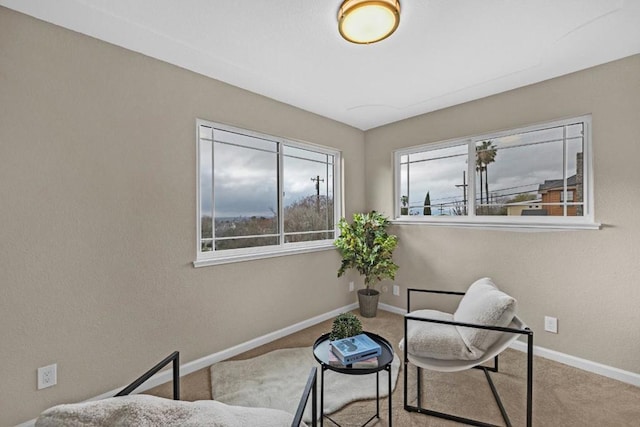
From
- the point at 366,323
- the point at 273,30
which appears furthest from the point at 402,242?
the point at 273,30

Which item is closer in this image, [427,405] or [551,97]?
[427,405]

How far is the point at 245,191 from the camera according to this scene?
Answer: 294 cm

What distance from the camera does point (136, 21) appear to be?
1.86 m

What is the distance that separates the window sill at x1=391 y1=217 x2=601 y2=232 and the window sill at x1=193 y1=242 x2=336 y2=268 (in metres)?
1.08

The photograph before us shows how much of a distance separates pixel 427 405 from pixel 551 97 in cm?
274

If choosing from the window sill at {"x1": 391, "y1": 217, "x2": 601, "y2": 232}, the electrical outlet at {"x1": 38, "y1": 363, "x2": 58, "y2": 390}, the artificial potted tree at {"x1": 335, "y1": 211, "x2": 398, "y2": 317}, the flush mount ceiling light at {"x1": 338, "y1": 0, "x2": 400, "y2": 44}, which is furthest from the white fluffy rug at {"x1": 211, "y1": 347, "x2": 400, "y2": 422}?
the flush mount ceiling light at {"x1": 338, "y1": 0, "x2": 400, "y2": 44}

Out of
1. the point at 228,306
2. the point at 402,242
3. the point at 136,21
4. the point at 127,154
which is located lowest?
the point at 228,306

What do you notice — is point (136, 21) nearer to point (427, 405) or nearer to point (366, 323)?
point (427, 405)

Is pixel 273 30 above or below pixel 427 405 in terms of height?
above

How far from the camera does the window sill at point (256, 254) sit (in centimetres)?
255

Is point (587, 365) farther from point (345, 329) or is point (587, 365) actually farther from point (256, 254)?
point (256, 254)

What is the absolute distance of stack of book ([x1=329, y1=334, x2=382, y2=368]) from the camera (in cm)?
160

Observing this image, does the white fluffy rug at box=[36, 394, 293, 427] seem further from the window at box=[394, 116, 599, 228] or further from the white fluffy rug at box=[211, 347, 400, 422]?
the window at box=[394, 116, 599, 228]

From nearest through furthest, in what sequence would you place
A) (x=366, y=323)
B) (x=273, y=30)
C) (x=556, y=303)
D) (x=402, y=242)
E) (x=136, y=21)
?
(x=136, y=21) → (x=273, y=30) → (x=556, y=303) → (x=366, y=323) → (x=402, y=242)
